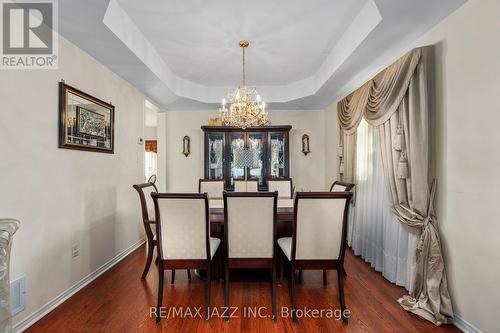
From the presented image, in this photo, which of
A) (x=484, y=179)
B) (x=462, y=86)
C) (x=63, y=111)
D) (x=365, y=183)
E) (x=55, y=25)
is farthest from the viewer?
(x=365, y=183)

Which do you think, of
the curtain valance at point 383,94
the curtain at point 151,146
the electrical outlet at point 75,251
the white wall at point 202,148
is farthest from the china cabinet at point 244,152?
the curtain at point 151,146

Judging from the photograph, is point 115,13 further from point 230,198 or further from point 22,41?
point 230,198

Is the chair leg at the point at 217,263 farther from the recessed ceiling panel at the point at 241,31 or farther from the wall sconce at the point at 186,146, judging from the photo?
the wall sconce at the point at 186,146

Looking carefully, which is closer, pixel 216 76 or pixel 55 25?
pixel 55 25

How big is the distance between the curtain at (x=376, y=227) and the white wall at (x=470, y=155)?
378 millimetres

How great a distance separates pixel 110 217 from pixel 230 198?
1816mm

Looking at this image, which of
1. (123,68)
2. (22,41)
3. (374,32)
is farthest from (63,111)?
(374,32)

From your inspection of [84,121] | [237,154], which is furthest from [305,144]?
[84,121]

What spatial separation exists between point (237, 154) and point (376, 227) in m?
2.53

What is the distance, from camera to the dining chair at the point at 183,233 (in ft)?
5.81

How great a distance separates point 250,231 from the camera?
6.11ft

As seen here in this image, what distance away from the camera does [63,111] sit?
2.03 meters

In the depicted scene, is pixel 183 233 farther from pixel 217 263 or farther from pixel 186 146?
pixel 186 146

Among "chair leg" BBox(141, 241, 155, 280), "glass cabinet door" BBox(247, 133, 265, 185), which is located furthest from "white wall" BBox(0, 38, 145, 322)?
"glass cabinet door" BBox(247, 133, 265, 185)
